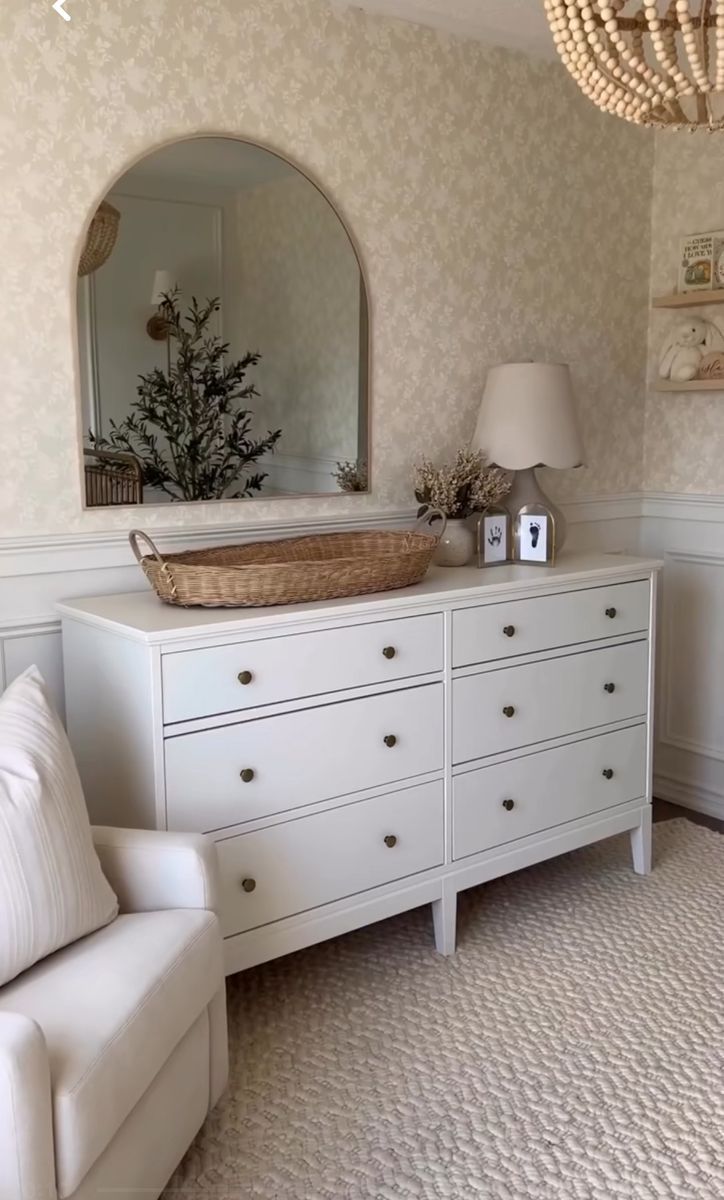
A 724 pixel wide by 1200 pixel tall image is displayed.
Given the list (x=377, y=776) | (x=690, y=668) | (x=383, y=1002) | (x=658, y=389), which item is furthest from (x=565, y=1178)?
(x=658, y=389)

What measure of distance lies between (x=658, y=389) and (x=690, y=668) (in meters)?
0.94

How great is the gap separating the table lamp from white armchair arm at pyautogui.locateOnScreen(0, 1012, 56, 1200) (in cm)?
200

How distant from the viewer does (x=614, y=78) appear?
1.55m

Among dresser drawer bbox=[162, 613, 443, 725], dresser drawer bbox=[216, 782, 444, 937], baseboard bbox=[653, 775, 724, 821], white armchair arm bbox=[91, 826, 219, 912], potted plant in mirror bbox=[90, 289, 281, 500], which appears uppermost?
potted plant in mirror bbox=[90, 289, 281, 500]

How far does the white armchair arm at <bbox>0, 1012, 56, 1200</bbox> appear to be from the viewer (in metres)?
1.36

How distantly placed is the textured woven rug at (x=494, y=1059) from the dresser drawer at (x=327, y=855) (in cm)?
27

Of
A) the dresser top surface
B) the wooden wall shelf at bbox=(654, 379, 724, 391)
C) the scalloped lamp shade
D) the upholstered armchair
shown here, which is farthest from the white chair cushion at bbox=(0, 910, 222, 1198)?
the wooden wall shelf at bbox=(654, 379, 724, 391)

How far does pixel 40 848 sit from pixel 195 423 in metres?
1.24

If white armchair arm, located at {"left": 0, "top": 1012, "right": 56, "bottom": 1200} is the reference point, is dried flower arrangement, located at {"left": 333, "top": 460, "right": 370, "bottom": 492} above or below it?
above

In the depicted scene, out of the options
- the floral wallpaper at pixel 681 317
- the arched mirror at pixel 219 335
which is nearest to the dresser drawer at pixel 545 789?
the arched mirror at pixel 219 335

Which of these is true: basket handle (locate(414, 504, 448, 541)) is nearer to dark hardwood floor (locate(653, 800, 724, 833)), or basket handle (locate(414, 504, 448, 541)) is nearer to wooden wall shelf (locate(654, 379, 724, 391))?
wooden wall shelf (locate(654, 379, 724, 391))

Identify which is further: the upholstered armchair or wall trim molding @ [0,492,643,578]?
wall trim molding @ [0,492,643,578]

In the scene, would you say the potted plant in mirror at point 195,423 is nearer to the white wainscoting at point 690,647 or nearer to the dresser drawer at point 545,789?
the dresser drawer at point 545,789

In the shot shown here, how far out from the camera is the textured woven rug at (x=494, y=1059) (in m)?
1.94
